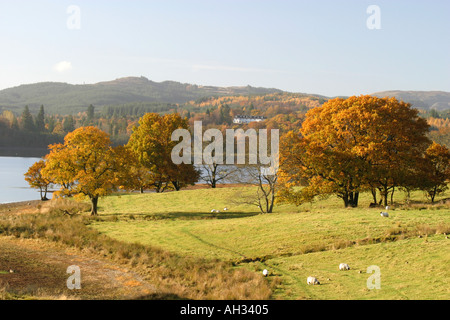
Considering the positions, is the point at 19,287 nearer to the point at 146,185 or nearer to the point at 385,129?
the point at 385,129

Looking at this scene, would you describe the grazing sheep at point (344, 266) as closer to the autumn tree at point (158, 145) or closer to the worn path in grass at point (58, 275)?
the worn path in grass at point (58, 275)

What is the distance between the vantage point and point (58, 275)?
2381cm

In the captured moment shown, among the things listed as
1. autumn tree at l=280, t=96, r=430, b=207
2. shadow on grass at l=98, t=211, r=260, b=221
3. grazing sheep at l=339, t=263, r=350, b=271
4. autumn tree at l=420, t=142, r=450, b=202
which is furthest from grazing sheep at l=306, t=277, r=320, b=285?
autumn tree at l=420, t=142, r=450, b=202

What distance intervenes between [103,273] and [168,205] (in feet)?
96.1

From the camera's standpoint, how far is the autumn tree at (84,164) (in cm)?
4238

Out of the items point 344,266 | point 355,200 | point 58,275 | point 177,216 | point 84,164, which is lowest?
point 177,216

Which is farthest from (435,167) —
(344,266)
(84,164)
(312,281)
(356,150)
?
(84,164)

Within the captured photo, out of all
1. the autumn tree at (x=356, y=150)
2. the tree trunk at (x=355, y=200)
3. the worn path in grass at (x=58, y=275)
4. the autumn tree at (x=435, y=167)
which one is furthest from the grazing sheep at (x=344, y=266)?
the autumn tree at (x=435, y=167)

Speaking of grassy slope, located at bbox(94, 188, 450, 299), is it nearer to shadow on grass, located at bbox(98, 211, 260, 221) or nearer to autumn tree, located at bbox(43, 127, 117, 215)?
shadow on grass, located at bbox(98, 211, 260, 221)

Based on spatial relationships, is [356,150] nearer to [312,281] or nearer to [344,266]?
[344,266]

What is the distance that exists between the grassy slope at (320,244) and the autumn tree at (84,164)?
164 inches

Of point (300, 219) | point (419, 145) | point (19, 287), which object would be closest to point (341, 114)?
point (419, 145)

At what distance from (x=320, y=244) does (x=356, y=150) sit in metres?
15.3

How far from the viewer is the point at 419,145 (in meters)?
44.1
